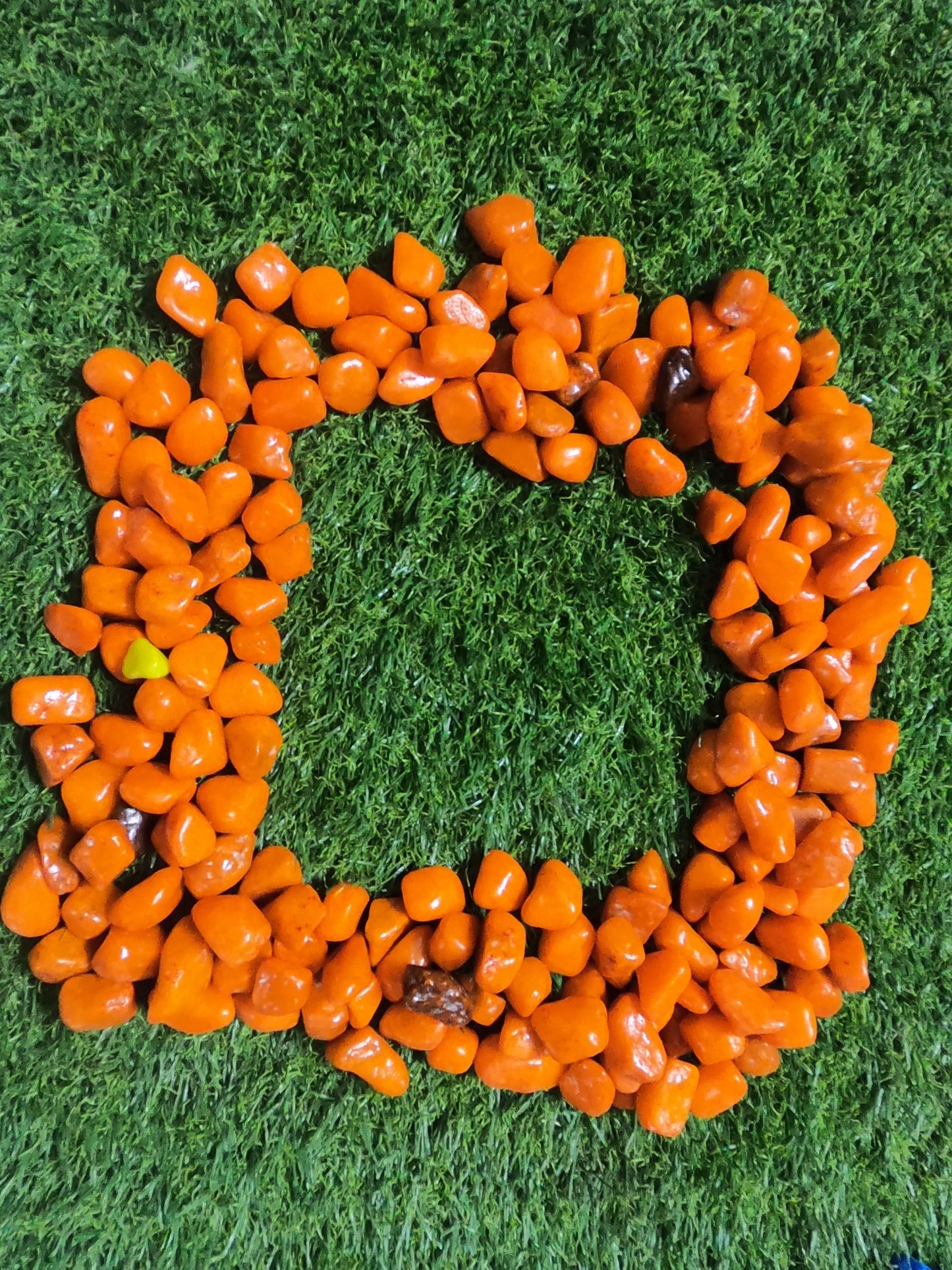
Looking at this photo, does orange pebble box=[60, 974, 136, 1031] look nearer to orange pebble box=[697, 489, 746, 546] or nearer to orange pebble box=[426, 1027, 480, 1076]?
orange pebble box=[426, 1027, 480, 1076]

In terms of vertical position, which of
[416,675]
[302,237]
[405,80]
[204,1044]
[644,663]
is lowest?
[204,1044]

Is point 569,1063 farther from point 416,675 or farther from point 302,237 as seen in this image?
point 302,237

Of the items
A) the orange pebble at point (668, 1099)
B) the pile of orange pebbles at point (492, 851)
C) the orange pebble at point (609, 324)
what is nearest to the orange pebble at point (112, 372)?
the pile of orange pebbles at point (492, 851)

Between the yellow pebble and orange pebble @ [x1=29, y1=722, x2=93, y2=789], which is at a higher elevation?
the yellow pebble

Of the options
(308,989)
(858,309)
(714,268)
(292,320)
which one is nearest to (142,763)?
(308,989)

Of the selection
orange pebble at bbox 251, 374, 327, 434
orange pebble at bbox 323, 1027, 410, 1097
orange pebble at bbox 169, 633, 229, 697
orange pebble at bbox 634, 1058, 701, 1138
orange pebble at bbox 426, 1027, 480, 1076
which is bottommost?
orange pebble at bbox 323, 1027, 410, 1097

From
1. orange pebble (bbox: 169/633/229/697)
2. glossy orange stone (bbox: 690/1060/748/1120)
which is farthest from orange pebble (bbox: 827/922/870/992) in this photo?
orange pebble (bbox: 169/633/229/697)

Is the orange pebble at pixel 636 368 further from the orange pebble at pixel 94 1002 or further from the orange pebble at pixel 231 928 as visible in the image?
the orange pebble at pixel 94 1002
